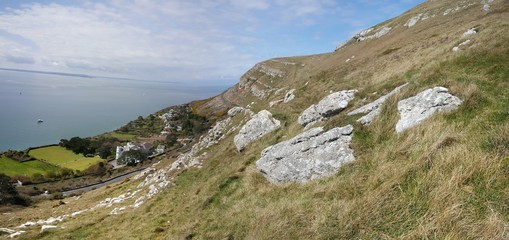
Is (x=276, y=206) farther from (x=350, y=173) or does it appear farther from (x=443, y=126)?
(x=443, y=126)

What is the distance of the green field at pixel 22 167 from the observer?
93081 millimetres

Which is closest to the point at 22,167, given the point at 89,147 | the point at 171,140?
the point at 89,147

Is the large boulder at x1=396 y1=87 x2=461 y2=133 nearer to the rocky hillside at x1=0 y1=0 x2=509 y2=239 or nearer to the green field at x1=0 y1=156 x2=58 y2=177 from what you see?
the rocky hillside at x1=0 y1=0 x2=509 y2=239

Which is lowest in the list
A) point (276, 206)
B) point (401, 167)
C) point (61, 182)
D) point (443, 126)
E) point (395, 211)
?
point (61, 182)

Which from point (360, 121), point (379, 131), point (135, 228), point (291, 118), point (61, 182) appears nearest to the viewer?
point (379, 131)

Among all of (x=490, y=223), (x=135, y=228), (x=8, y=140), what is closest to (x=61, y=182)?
(x=135, y=228)

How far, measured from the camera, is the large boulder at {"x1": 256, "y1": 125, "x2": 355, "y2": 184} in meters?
11.5

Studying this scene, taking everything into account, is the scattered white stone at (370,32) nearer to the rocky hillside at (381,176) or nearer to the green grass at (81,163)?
the rocky hillside at (381,176)

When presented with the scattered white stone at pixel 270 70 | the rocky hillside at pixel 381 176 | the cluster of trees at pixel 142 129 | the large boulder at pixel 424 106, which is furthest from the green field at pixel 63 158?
the large boulder at pixel 424 106

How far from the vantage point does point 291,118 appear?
78.7 feet

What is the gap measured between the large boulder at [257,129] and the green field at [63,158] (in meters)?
104

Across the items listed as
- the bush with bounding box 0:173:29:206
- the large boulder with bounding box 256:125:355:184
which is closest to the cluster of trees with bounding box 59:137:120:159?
the bush with bounding box 0:173:29:206

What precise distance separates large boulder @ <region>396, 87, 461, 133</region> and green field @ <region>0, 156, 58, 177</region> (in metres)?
113

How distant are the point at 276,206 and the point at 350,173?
276 cm
